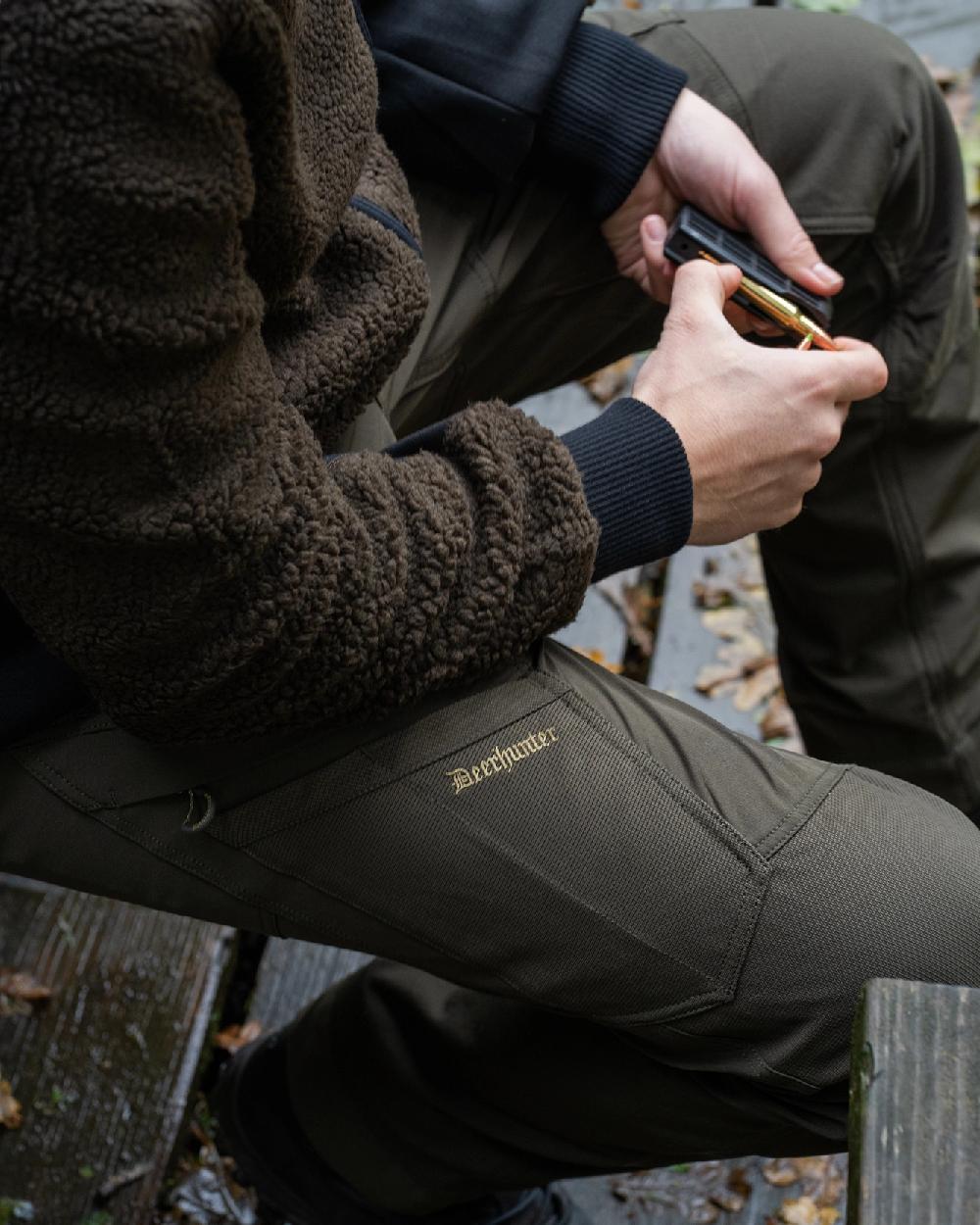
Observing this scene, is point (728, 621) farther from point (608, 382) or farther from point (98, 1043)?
point (98, 1043)

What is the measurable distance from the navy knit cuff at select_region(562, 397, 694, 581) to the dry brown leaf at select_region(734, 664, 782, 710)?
1275 mm

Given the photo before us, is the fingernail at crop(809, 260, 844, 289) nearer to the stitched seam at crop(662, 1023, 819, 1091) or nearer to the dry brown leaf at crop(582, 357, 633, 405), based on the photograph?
the stitched seam at crop(662, 1023, 819, 1091)

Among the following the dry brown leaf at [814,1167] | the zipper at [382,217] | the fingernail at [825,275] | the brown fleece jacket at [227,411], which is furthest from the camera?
the dry brown leaf at [814,1167]

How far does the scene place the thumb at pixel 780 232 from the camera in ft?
5.93

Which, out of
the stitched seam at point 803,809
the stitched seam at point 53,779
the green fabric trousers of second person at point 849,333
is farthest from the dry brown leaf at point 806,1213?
the stitched seam at point 53,779

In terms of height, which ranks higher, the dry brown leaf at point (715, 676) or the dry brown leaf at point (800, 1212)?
the dry brown leaf at point (715, 676)

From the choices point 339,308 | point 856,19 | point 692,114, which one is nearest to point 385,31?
point 692,114

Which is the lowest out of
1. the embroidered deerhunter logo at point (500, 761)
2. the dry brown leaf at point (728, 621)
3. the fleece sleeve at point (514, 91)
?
the dry brown leaf at point (728, 621)

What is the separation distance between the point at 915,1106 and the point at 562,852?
0.57 meters

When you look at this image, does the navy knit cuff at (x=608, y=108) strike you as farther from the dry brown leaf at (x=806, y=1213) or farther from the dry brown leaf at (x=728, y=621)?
the dry brown leaf at (x=806, y=1213)

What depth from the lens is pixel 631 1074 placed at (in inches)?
62.9

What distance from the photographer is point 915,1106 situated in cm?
84

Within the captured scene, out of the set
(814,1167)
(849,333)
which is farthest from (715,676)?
(814,1167)

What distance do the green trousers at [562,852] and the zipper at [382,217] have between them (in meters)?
0.20
